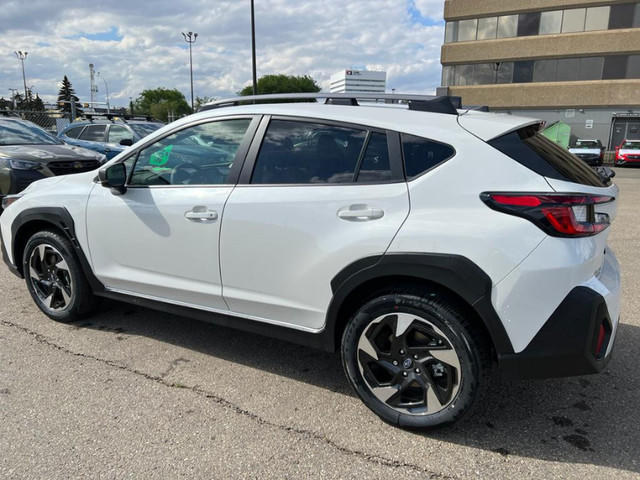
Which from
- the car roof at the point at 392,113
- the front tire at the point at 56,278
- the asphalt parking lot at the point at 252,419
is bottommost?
the asphalt parking lot at the point at 252,419

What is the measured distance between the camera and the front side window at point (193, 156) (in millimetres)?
3074

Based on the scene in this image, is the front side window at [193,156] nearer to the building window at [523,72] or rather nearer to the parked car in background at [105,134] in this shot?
the parked car in background at [105,134]

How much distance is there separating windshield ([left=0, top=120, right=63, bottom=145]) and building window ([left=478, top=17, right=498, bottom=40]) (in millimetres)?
39271

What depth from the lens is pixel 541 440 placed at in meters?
2.51

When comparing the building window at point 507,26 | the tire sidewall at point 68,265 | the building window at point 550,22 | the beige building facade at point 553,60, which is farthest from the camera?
the building window at point 507,26

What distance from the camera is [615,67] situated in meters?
35.1

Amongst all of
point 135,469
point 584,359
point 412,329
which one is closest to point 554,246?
point 584,359

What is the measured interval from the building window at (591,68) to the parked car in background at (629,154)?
1186cm

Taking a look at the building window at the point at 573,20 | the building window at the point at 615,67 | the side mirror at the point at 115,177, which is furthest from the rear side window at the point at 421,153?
the building window at the point at 573,20

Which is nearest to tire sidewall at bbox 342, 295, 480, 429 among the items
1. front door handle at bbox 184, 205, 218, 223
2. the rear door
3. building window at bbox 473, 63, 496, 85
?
the rear door

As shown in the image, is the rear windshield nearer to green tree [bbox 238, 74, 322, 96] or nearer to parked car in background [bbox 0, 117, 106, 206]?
parked car in background [bbox 0, 117, 106, 206]

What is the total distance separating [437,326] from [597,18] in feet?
137

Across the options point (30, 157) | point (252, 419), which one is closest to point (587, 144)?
point (30, 157)

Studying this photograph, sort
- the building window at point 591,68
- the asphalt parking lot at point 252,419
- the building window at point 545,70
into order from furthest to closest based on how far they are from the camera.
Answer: the building window at point 545,70 → the building window at point 591,68 → the asphalt parking lot at point 252,419
